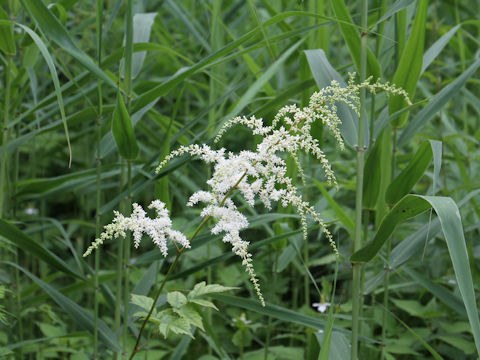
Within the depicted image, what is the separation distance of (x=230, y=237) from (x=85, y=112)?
0.83m

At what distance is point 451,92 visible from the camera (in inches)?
50.2

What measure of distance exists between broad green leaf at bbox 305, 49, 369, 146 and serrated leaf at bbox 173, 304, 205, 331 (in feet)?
1.61

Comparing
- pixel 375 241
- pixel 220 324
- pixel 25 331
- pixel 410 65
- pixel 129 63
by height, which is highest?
pixel 129 63

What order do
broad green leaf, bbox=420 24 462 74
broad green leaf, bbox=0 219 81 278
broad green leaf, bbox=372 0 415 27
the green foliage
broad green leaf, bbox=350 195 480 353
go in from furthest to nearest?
broad green leaf, bbox=420 24 462 74
broad green leaf, bbox=0 219 81 278
broad green leaf, bbox=372 0 415 27
the green foliage
broad green leaf, bbox=350 195 480 353

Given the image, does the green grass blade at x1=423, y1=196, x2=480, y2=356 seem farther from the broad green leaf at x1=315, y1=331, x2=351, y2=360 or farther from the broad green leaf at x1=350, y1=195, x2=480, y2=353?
the broad green leaf at x1=315, y1=331, x2=351, y2=360

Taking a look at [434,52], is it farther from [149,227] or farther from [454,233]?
[149,227]

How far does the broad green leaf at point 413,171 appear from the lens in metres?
1.25

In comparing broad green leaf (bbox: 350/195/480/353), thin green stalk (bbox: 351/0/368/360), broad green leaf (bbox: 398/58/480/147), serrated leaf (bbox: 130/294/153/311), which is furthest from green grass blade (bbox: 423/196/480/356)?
serrated leaf (bbox: 130/294/153/311)

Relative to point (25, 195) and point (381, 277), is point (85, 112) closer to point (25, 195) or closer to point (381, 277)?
point (25, 195)

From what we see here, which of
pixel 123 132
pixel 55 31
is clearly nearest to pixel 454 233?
pixel 123 132

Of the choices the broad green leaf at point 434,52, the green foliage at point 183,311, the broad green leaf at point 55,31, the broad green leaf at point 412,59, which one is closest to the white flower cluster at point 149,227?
the green foliage at point 183,311

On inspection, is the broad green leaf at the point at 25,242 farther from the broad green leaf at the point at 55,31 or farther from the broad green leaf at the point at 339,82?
the broad green leaf at the point at 339,82

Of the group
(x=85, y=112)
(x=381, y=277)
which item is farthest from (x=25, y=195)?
(x=381, y=277)

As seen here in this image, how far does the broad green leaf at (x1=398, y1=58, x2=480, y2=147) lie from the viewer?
1.27 meters
